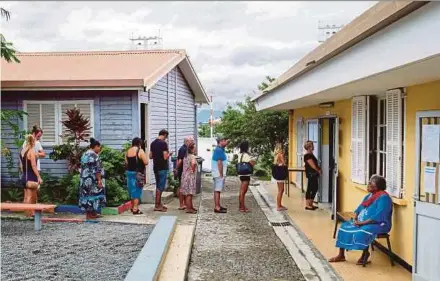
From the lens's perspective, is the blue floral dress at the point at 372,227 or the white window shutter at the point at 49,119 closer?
the blue floral dress at the point at 372,227

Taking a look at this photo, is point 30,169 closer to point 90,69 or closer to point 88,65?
point 90,69

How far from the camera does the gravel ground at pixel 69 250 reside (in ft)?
17.7

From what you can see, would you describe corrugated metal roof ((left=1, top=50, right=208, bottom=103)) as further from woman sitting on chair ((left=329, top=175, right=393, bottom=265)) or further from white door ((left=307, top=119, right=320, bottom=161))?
woman sitting on chair ((left=329, top=175, right=393, bottom=265))

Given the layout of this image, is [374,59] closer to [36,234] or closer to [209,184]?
[36,234]

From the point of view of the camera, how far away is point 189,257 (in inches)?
249

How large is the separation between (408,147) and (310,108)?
616 centimetres

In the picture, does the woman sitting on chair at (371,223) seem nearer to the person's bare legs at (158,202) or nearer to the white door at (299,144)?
the person's bare legs at (158,202)

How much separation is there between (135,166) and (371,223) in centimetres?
460

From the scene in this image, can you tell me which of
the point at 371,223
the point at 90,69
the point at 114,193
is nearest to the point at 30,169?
the point at 114,193

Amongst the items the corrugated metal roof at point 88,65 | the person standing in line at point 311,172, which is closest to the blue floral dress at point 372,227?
the person standing in line at point 311,172

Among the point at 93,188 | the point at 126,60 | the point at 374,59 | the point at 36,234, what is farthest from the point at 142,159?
the point at 374,59

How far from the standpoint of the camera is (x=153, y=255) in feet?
18.6

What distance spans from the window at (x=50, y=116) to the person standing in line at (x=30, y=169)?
2.45 meters

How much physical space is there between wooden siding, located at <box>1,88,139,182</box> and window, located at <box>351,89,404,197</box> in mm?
4915
